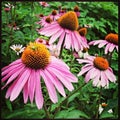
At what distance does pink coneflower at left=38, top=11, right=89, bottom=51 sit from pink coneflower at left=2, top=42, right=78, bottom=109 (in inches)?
4.4

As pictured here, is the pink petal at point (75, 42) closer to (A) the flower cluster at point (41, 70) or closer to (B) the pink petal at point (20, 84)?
(A) the flower cluster at point (41, 70)

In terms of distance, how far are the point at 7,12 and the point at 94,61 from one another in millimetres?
648

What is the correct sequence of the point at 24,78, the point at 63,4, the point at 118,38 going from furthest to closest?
the point at 63,4 < the point at 118,38 < the point at 24,78

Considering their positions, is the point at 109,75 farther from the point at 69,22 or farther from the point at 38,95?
the point at 38,95

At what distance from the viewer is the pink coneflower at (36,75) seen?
594mm

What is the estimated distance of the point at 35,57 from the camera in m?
0.64

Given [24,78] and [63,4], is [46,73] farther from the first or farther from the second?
[63,4]

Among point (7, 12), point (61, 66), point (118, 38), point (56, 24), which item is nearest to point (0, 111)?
point (61, 66)

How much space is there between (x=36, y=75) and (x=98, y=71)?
0.31 metres

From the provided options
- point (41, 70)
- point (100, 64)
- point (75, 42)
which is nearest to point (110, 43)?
point (100, 64)

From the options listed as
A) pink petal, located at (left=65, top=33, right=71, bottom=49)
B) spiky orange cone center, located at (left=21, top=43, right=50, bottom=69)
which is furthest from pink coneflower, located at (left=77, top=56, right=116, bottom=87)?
spiky orange cone center, located at (left=21, top=43, right=50, bottom=69)

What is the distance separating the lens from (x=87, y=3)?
2076mm

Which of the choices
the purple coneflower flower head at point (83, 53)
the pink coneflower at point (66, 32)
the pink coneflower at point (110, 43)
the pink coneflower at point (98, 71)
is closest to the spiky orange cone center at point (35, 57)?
the pink coneflower at point (66, 32)

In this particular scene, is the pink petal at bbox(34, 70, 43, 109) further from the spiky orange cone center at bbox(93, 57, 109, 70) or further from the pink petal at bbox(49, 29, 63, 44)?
the spiky orange cone center at bbox(93, 57, 109, 70)
